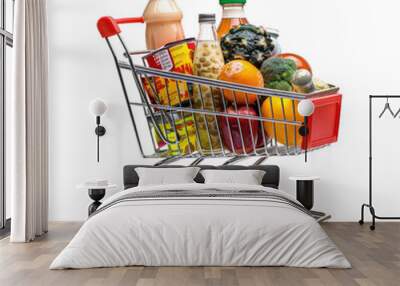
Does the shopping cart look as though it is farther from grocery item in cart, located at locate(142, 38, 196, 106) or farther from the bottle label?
the bottle label

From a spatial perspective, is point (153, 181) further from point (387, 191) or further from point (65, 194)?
point (387, 191)

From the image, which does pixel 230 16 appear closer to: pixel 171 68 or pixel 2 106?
pixel 171 68

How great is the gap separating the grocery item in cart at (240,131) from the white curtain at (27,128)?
1661mm

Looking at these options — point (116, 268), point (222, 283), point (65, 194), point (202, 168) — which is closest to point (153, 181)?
point (202, 168)

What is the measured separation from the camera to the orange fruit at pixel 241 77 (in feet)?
14.9

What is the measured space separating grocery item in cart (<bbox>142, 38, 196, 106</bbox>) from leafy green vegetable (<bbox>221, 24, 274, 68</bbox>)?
0.31 metres

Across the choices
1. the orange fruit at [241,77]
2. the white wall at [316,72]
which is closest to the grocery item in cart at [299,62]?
the white wall at [316,72]

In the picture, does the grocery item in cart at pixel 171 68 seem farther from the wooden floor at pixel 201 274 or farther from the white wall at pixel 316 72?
the wooden floor at pixel 201 274

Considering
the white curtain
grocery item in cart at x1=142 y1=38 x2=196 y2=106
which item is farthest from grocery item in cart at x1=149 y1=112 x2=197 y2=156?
the white curtain

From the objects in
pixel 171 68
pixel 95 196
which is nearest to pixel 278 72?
pixel 171 68

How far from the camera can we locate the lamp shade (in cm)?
595

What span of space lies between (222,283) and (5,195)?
291 centimetres

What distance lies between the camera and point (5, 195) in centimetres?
567

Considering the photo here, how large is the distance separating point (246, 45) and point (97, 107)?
1864 millimetres
